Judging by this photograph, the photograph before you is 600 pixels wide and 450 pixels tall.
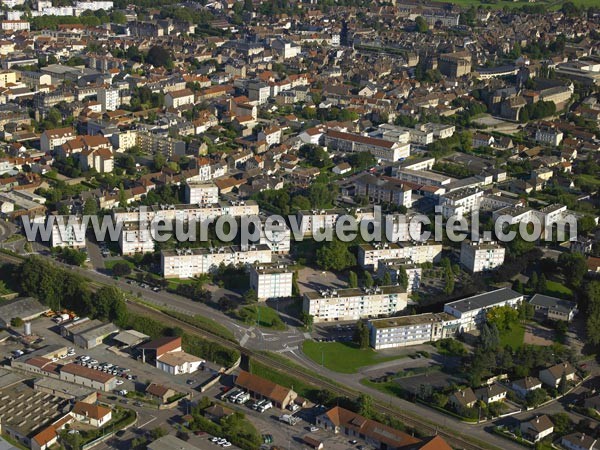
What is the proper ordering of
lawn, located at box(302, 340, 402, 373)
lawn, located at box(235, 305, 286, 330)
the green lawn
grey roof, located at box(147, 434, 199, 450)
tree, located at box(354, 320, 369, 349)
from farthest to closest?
1. the green lawn
2. lawn, located at box(235, 305, 286, 330)
3. tree, located at box(354, 320, 369, 349)
4. lawn, located at box(302, 340, 402, 373)
5. grey roof, located at box(147, 434, 199, 450)

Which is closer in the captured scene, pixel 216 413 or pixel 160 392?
pixel 216 413

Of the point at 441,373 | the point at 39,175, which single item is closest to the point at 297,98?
the point at 39,175

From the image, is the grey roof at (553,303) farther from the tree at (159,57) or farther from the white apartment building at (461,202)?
the tree at (159,57)

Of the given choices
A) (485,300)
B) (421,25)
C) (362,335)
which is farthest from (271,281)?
(421,25)

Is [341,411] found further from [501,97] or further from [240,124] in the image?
[501,97]

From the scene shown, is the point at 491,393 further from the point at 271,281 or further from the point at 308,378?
the point at 271,281

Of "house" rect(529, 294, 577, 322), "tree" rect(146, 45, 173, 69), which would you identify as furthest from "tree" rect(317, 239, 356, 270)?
"tree" rect(146, 45, 173, 69)

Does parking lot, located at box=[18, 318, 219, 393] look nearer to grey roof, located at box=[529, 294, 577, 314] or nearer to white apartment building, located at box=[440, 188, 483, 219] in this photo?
grey roof, located at box=[529, 294, 577, 314]
